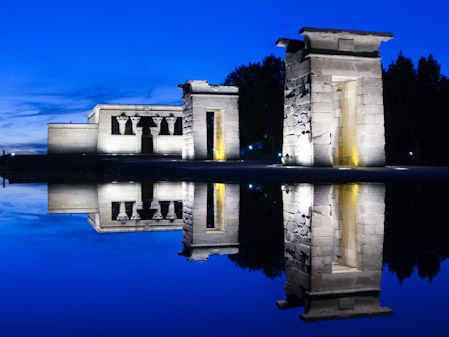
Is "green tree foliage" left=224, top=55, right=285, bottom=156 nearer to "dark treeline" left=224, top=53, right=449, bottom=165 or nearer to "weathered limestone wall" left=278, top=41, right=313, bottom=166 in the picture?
"dark treeline" left=224, top=53, right=449, bottom=165

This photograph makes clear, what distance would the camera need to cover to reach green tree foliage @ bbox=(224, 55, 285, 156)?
165ft

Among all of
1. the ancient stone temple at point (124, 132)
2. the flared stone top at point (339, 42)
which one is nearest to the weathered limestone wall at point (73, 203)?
the flared stone top at point (339, 42)

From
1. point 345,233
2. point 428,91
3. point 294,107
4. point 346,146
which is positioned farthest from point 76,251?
point 428,91

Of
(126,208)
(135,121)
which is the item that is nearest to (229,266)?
(126,208)

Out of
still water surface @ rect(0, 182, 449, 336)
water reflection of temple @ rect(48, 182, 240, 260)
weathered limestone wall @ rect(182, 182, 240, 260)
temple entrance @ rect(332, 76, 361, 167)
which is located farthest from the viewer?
temple entrance @ rect(332, 76, 361, 167)

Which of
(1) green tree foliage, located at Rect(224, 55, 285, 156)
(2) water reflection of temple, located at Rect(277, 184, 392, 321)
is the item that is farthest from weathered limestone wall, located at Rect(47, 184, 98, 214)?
(1) green tree foliage, located at Rect(224, 55, 285, 156)

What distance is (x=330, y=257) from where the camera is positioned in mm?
4023

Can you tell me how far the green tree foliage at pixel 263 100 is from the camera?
50.4 m

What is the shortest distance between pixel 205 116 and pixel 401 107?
19057mm

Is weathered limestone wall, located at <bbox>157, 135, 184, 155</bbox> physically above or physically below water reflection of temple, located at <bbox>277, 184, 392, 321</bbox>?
above

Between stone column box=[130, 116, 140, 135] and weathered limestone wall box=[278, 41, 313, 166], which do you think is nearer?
weathered limestone wall box=[278, 41, 313, 166]

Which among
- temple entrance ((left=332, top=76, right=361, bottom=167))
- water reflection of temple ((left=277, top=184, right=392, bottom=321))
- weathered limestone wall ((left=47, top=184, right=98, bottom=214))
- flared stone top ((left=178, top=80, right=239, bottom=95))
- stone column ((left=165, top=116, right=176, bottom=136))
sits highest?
flared stone top ((left=178, top=80, right=239, bottom=95))

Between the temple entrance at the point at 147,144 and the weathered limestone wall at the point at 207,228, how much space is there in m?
38.1

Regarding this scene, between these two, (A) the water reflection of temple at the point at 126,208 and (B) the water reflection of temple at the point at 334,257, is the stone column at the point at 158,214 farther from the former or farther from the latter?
(B) the water reflection of temple at the point at 334,257
